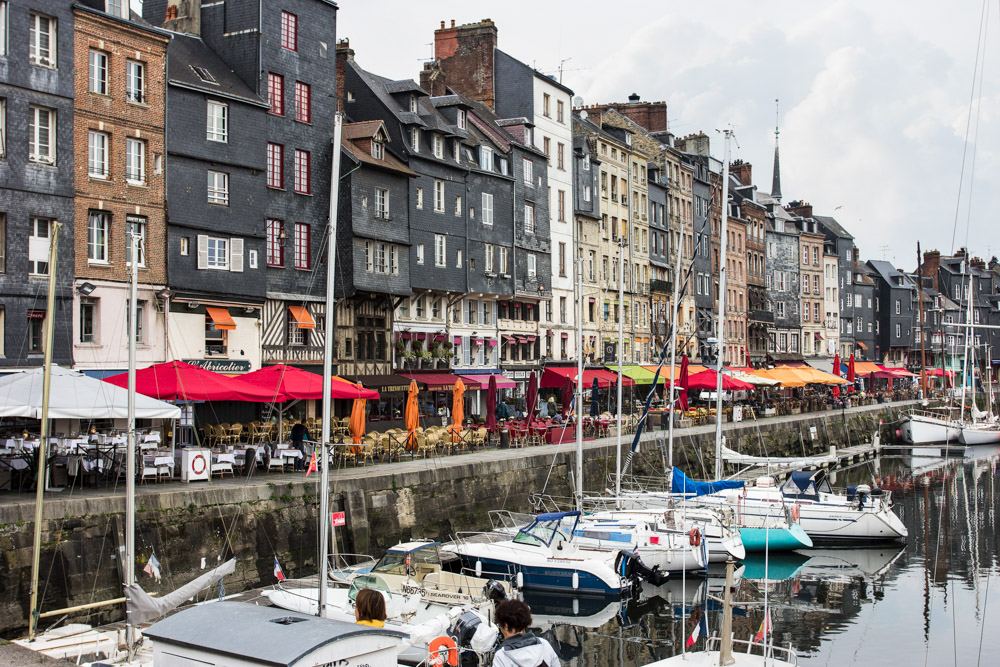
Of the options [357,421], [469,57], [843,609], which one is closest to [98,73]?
[357,421]

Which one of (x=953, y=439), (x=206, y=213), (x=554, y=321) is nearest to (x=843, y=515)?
(x=206, y=213)

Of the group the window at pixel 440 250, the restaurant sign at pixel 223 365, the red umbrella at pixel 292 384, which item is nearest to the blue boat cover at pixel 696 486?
the red umbrella at pixel 292 384

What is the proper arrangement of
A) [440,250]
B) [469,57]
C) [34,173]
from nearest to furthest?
[34,173], [440,250], [469,57]

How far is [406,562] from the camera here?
23.6 meters

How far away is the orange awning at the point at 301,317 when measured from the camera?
4103cm

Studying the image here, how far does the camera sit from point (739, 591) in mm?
28938

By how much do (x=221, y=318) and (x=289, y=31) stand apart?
11.6m

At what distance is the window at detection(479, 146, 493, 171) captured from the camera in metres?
53.8

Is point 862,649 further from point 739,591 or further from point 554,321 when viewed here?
point 554,321

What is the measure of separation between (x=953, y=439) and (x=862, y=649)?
53.3 metres

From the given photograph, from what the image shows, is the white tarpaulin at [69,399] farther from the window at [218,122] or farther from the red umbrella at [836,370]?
the red umbrella at [836,370]

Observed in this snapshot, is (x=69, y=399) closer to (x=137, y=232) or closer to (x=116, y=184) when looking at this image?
(x=137, y=232)

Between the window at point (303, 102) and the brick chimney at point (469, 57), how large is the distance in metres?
18.7

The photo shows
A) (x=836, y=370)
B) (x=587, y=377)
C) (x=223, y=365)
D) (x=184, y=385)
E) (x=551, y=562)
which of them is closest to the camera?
(x=551, y=562)
